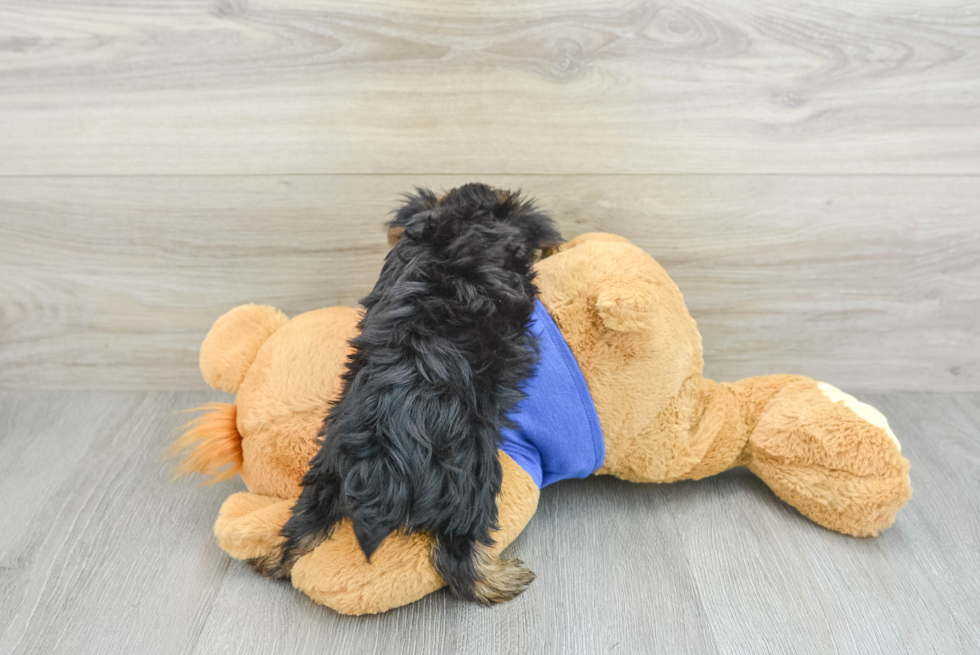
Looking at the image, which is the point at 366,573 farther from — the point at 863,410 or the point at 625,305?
the point at 863,410

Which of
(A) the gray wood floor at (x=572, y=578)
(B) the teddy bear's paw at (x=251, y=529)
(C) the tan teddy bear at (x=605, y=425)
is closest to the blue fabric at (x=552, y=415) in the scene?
(C) the tan teddy bear at (x=605, y=425)

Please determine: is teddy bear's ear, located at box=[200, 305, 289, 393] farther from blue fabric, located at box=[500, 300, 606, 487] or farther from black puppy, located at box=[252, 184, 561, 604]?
blue fabric, located at box=[500, 300, 606, 487]

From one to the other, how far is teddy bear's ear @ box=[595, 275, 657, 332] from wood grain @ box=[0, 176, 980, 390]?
Answer: 0.80 feet

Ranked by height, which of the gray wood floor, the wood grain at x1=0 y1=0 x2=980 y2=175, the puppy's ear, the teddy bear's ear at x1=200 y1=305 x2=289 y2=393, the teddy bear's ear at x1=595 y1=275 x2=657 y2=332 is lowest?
the gray wood floor

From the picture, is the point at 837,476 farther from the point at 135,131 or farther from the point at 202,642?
the point at 135,131

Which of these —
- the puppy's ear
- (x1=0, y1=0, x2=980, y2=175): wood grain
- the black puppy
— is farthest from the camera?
(x1=0, y1=0, x2=980, y2=175): wood grain

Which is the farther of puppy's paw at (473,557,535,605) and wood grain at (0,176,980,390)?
wood grain at (0,176,980,390)

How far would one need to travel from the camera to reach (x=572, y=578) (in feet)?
2.03

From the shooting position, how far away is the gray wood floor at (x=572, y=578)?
562mm

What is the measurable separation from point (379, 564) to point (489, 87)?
0.54m

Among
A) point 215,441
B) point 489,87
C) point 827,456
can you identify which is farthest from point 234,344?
point 827,456

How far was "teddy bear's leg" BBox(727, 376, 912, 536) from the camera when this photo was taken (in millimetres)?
635

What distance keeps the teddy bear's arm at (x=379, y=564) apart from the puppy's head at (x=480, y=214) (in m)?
0.22

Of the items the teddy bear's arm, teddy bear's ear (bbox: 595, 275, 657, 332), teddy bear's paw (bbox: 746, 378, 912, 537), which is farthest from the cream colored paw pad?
the teddy bear's arm
